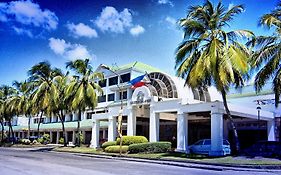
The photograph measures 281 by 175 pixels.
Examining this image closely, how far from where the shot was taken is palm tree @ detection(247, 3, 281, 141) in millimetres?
21688

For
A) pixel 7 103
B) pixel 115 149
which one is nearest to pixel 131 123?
pixel 115 149

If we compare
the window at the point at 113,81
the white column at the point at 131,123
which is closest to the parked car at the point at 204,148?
the white column at the point at 131,123

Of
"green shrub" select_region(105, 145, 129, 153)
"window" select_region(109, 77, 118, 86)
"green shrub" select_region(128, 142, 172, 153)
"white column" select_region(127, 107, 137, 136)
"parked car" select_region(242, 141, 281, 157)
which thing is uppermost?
"window" select_region(109, 77, 118, 86)

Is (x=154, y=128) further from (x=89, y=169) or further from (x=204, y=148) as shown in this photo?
(x=89, y=169)

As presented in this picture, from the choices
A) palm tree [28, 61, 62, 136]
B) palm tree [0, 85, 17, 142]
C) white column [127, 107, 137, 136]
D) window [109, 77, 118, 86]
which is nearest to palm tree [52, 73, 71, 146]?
palm tree [28, 61, 62, 136]

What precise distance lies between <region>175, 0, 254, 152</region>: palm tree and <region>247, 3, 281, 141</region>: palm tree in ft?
5.88

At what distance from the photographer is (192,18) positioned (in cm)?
2620

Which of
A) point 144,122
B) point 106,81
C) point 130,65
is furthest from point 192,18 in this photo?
point 106,81

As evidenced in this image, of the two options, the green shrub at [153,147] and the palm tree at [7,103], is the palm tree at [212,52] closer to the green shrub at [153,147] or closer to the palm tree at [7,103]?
the green shrub at [153,147]

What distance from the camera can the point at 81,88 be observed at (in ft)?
135

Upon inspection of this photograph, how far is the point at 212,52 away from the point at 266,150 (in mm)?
7850

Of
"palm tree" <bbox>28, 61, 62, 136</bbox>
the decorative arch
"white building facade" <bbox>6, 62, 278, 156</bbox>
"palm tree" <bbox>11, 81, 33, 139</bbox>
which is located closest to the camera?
"white building facade" <bbox>6, 62, 278, 156</bbox>

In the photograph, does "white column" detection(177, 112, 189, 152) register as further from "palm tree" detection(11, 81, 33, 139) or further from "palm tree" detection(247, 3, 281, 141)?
"palm tree" detection(11, 81, 33, 139)

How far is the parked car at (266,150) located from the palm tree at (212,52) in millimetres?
1661
